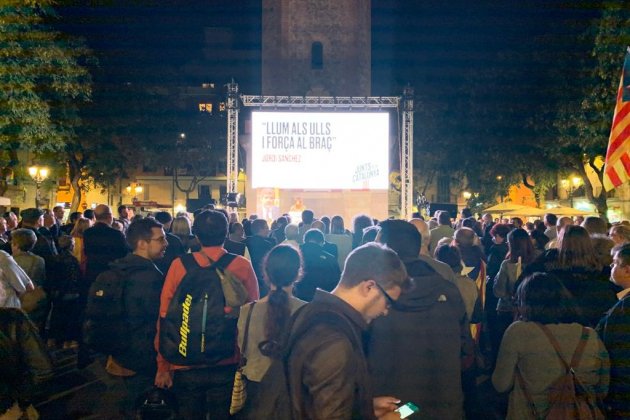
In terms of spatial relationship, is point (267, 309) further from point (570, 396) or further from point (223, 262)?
point (570, 396)

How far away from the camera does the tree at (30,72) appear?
1827cm

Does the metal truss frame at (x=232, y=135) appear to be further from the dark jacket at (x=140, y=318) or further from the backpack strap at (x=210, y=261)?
the backpack strap at (x=210, y=261)

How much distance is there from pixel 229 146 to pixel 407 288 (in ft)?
58.3

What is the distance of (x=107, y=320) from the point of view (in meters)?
4.41

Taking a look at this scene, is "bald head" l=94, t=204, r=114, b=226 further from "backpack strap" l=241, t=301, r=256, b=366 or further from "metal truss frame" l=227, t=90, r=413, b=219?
"metal truss frame" l=227, t=90, r=413, b=219

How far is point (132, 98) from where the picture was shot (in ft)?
119

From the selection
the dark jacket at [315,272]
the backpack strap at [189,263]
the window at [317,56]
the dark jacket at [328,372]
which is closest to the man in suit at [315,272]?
the dark jacket at [315,272]

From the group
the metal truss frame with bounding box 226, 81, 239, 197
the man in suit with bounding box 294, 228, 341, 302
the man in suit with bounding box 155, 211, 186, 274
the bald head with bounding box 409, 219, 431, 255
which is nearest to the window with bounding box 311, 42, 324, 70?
the metal truss frame with bounding box 226, 81, 239, 197

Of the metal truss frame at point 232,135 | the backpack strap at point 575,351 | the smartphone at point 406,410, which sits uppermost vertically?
the metal truss frame at point 232,135

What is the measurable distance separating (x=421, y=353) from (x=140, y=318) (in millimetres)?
2111

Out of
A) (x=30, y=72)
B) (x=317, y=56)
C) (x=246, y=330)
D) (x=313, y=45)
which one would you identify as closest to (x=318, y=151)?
(x=30, y=72)

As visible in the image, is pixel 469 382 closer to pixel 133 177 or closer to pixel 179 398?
pixel 179 398

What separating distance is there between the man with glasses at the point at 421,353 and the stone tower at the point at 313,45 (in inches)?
1133

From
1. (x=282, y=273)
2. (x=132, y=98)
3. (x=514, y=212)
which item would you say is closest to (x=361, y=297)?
(x=282, y=273)
